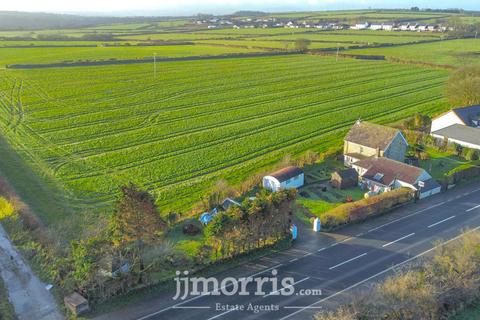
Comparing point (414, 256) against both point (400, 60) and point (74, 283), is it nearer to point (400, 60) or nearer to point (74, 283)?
point (74, 283)

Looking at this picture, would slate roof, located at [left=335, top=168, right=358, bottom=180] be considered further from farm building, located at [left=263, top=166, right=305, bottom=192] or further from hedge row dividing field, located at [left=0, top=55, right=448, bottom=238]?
hedge row dividing field, located at [left=0, top=55, right=448, bottom=238]

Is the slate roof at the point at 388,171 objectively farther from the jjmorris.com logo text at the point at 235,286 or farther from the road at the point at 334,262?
the jjmorris.com logo text at the point at 235,286

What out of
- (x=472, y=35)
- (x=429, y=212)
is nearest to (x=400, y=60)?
(x=472, y=35)

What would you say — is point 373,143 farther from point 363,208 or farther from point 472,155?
point 363,208

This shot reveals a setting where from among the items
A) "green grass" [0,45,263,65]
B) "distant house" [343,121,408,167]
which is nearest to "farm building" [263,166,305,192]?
"distant house" [343,121,408,167]

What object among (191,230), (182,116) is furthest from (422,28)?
(191,230)

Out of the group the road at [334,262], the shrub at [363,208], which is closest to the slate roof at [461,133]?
the road at [334,262]
